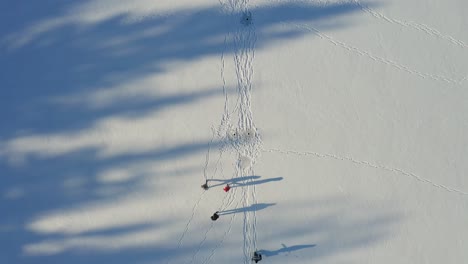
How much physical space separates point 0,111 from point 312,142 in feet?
15.2

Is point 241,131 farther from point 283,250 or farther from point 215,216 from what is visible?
point 283,250

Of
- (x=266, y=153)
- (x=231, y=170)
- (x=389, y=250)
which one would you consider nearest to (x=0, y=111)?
(x=231, y=170)

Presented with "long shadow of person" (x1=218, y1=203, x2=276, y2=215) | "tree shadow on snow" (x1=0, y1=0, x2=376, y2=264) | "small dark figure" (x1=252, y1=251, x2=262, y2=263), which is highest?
"tree shadow on snow" (x1=0, y1=0, x2=376, y2=264)

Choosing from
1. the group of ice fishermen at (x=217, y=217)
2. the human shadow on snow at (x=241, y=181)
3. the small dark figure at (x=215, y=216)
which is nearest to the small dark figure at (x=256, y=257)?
the group of ice fishermen at (x=217, y=217)

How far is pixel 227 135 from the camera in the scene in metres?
6.15

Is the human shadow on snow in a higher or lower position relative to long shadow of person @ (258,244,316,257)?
higher

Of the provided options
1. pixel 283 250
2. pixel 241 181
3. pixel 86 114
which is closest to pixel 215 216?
pixel 241 181

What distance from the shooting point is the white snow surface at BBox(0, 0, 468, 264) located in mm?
6078

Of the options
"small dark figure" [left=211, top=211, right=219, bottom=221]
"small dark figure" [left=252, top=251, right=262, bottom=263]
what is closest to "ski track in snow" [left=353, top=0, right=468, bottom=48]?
"small dark figure" [left=211, top=211, right=219, bottom=221]

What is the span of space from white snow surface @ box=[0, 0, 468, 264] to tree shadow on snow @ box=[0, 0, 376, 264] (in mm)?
21

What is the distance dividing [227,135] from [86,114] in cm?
211

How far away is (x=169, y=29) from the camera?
618 cm

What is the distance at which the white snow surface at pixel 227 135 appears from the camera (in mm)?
6078

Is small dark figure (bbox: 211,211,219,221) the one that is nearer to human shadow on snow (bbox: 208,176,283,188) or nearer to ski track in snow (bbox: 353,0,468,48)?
human shadow on snow (bbox: 208,176,283,188)
